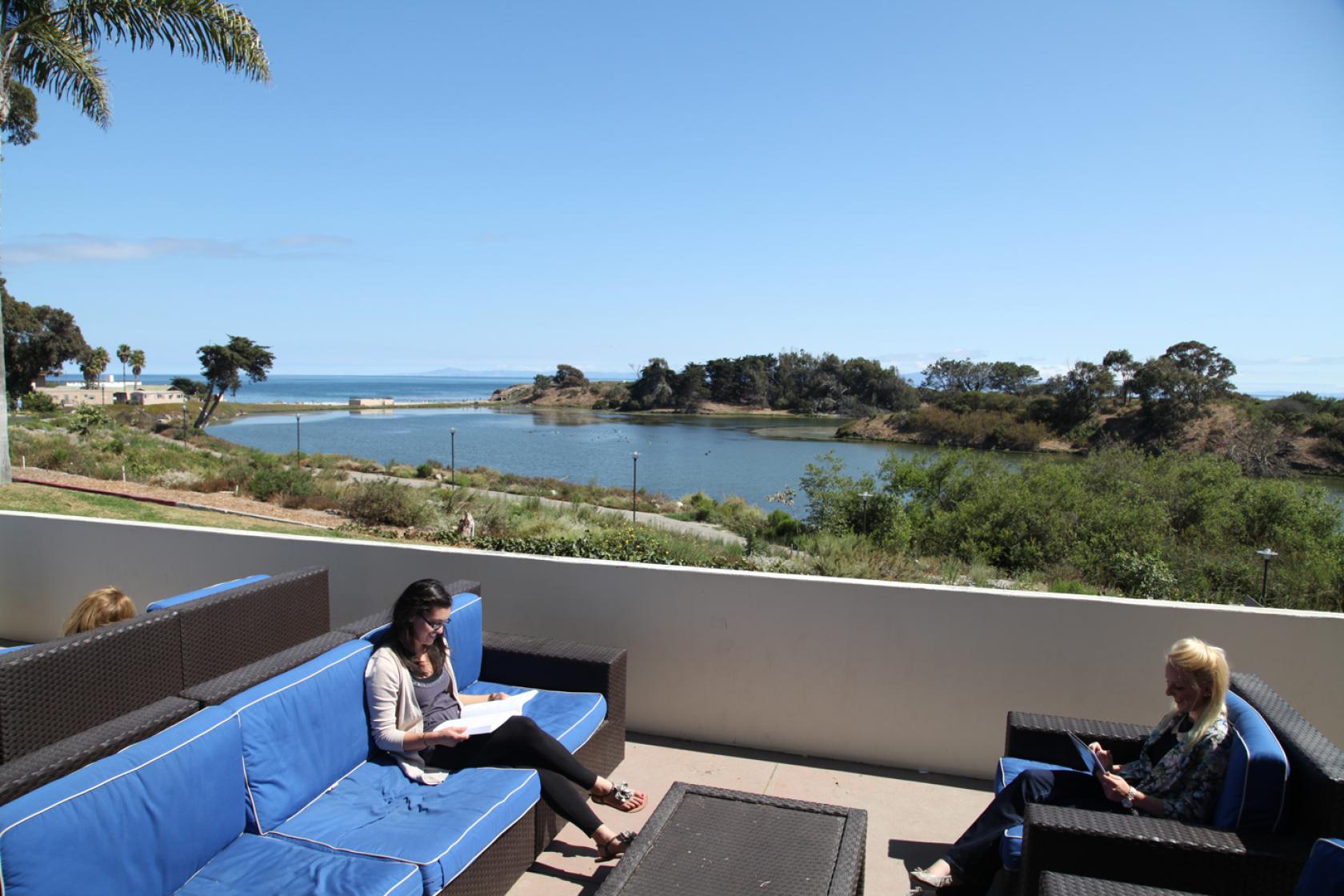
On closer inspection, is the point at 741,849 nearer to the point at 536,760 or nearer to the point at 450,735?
the point at 536,760

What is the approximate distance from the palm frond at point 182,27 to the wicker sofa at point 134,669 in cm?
805

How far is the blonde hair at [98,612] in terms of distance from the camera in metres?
2.82

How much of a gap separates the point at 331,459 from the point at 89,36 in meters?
20.1

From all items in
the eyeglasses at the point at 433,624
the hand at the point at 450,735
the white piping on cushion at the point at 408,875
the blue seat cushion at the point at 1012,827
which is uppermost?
the eyeglasses at the point at 433,624

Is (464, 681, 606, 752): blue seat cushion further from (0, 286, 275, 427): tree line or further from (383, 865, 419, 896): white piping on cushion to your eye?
(0, 286, 275, 427): tree line

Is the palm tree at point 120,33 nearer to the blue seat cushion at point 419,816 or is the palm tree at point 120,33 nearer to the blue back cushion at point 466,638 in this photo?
the blue back cushion at point 466,638

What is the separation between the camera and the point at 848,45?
781cm

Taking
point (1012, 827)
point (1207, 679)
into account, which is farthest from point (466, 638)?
point (1207, 679)

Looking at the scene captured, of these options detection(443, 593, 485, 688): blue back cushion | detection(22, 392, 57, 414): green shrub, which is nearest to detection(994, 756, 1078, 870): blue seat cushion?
detection(443, 593, 485, 688): blue back cushion

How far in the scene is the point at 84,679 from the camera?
2.51m

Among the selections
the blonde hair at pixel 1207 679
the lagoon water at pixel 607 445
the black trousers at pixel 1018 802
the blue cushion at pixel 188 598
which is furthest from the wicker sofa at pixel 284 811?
the lagoon water at pixel 607 445

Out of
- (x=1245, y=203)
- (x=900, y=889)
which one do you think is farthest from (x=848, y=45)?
(x=900, y=889)

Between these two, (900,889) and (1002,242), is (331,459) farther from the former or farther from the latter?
(900,889)

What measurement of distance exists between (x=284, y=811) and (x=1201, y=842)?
228 cm
